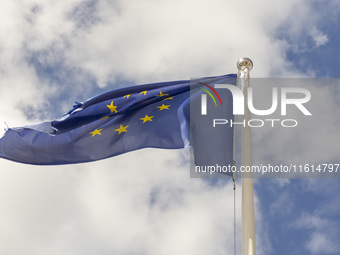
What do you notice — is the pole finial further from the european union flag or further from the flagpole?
the european union flag

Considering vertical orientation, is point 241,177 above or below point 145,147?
below

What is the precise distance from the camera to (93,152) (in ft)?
57.2

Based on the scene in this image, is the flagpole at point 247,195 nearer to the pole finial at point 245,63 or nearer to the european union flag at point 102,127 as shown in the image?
the pole finial at point 245,63

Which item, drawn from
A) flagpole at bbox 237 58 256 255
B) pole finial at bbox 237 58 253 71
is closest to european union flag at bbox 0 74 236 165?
pole finial at bbox 237 58 253 71

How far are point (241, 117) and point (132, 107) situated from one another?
3659mm

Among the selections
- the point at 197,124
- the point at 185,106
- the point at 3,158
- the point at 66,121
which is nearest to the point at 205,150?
the point at 197,124

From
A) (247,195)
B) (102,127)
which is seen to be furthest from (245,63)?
(102,127)

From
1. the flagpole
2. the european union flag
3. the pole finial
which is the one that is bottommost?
the flagpole

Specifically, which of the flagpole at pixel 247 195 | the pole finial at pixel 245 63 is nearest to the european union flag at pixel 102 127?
the pole finial at pixel 245 63

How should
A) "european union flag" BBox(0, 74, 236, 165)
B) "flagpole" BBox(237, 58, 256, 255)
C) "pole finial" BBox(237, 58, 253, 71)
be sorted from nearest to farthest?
"flagpole" BBox(237, 58, 256, 255)
"pole finial" BBox(237, 58, 253, 71)
"european union flag" BBox(0, 74, 236, 165)

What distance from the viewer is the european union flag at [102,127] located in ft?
56.9

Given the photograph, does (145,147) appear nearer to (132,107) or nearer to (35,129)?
(132,107)

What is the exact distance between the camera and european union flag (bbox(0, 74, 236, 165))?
17328mm

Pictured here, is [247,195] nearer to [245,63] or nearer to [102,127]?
[245,63]
